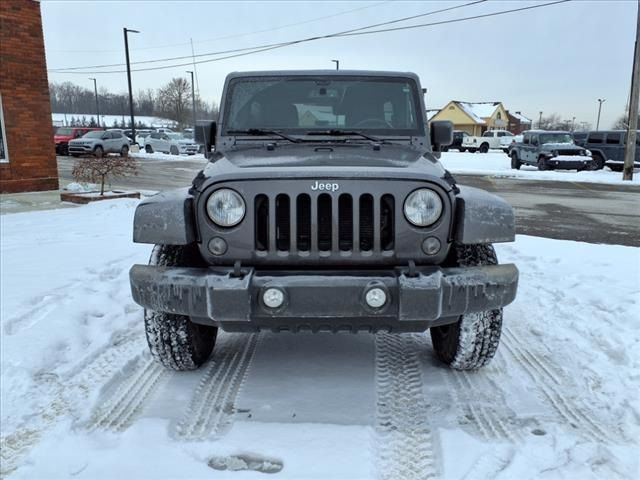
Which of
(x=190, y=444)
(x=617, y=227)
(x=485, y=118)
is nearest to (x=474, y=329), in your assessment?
(x=190, y=444)

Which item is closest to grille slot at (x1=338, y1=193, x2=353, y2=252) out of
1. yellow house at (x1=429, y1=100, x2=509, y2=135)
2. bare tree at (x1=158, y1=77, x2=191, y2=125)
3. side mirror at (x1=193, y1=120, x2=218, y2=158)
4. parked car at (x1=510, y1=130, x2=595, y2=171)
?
side mirror at (x1=193, y1=120, x2=218, y2=158)

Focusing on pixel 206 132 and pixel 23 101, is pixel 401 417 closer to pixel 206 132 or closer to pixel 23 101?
pixel 206 132

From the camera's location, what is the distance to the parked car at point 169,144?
3391 cm

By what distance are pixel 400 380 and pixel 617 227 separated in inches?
305

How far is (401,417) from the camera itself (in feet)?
9.24

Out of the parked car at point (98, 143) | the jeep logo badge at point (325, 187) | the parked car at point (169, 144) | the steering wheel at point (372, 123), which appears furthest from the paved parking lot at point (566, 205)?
the parked car at point (169, 144)

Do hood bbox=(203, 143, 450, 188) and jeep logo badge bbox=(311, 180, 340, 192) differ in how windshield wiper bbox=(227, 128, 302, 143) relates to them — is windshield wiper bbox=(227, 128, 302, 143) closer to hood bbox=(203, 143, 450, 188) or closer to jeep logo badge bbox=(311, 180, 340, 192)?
hood bbox=(203, 143, 450, 188)

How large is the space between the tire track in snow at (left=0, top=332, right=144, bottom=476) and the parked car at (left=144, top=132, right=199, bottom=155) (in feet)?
103

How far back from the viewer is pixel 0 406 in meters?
2.87

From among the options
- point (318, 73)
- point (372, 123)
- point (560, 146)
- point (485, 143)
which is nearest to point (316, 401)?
point (372, 123)

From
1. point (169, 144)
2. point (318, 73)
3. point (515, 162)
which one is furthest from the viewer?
point (169, 144)

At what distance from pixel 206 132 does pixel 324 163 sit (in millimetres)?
1498

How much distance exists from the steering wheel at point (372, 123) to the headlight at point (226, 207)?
59.3 inches

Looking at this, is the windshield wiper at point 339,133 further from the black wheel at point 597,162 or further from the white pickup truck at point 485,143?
the white pickup truck at point 485,143
